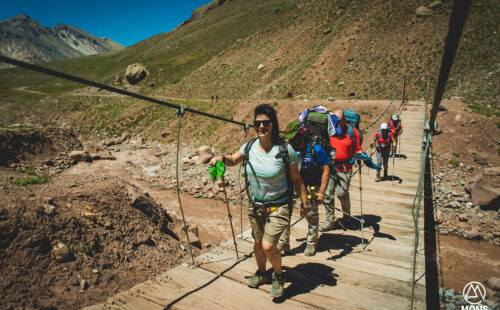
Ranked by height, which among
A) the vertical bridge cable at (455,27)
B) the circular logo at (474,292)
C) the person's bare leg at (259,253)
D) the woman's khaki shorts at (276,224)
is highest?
the vertical bridge cable at (455,27)

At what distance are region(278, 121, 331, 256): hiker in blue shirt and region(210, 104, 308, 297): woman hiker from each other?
381 mm

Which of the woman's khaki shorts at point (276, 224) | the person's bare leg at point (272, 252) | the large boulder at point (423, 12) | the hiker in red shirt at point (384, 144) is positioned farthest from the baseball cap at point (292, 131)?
the large boulder at point (423, 12)

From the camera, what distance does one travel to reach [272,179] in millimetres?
3088

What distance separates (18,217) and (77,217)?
995 mm

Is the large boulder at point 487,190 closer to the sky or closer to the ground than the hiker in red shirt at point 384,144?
closer to the ground

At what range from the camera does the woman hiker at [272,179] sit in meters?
3.08

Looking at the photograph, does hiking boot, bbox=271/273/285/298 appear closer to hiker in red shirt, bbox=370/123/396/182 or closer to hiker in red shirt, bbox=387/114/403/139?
hiker in red shirt, bbox=370/123/396/182

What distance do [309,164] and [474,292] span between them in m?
5.23

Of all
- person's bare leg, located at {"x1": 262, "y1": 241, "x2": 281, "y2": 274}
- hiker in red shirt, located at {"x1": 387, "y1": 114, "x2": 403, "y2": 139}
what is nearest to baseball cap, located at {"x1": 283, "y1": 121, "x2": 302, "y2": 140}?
person's bare leg, located at {"x1": 262, "y1": 241, "x2": 281, "y2": 274}

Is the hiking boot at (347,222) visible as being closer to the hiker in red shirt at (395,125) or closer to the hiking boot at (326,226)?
the hiking boot at (326,226)

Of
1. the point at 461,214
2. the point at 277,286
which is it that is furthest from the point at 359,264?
the point at 461,214

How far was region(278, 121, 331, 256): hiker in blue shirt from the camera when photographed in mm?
3668

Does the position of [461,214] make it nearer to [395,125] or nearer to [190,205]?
[395,125]

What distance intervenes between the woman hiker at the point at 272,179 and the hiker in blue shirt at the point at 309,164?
38 centimetres
